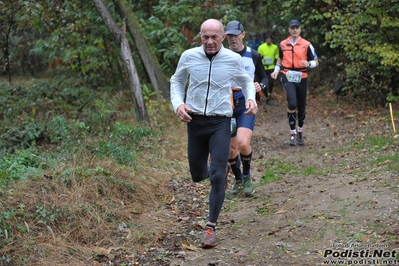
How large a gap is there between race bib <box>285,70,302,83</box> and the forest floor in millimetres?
1372

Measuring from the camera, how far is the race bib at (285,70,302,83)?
11.1 m

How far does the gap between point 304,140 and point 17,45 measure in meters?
15.7

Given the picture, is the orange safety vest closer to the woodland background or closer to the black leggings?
the woodland background

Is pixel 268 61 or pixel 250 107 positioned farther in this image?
pixel 268 61

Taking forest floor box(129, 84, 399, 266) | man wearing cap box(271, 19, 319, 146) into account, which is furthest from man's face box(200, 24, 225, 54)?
man wearing cap box(271, 19, 319, 146)

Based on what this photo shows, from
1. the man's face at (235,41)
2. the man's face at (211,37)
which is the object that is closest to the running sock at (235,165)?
the man's face at (235,41)

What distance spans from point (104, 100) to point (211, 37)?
7.62 m

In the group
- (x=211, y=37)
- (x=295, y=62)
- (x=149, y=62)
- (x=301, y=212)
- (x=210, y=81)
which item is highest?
(x=211, y=37)

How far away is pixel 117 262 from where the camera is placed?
5742 mm

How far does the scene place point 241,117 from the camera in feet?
25.2

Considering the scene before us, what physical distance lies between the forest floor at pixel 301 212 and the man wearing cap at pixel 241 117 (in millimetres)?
278

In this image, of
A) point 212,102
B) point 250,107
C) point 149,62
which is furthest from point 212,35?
point 149,62

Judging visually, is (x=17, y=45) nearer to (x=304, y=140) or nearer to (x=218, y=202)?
(x=304, y=140)

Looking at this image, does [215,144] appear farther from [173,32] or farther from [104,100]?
[173,32]
